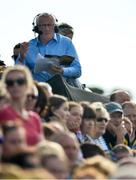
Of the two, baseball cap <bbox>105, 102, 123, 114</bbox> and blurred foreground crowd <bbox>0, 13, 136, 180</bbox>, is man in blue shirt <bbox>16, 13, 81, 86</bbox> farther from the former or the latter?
baseball cap <bbox>105, 102, 123, 114</bbox>

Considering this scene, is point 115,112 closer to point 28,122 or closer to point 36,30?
point 36,30

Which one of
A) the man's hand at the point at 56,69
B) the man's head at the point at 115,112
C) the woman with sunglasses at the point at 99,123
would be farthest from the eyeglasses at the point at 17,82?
the man's head at the point at 115,112

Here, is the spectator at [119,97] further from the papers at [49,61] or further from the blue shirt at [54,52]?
the papers at [49,61]

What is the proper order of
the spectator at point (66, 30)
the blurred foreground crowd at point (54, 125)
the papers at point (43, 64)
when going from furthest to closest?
the spectator at point (66, 30) → the papers at point (43, 64) → the blurred foreground crowd at point (54, 125)

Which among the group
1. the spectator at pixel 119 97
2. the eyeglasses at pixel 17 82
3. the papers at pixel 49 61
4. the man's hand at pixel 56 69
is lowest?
the spectator at pixel 119 97

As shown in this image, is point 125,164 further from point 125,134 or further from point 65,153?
point 125,134

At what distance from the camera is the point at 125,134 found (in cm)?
2005

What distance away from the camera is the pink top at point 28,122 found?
1306cm

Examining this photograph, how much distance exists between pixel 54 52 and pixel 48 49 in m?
0.13

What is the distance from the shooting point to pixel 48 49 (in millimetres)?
19391

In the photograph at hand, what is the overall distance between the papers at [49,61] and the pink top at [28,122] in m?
5.08

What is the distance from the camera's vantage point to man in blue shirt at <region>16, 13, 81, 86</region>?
62.4 ft

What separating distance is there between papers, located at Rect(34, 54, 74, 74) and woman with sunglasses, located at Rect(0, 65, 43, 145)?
15.4 feet

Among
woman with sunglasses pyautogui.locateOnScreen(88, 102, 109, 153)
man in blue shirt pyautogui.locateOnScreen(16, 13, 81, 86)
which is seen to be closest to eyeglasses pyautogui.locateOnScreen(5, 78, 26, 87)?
woman with sunglasses pyautogui.locateOnScreen(88, 102, 109, 153)
